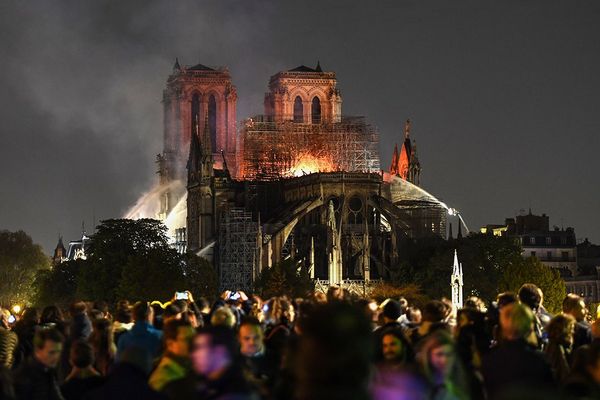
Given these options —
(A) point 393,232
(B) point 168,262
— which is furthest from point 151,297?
(A) point 393,232

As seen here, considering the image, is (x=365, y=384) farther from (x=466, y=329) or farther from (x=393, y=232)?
(x=393, y=232)

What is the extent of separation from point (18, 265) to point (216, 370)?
465 ft

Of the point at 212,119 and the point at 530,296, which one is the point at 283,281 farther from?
the point at 530,296

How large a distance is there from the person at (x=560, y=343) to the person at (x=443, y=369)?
4.39 meters

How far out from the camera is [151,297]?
102 meters

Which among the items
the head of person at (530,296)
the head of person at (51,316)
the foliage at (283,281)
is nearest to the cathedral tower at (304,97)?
the foliage at (283,281)

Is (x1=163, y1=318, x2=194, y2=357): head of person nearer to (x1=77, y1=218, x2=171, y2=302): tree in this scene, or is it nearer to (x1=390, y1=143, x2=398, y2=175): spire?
(x1=77, y1=218, x2=171, y2=302): tree

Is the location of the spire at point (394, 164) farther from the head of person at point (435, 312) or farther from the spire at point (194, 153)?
the head of person at point (435, 312)

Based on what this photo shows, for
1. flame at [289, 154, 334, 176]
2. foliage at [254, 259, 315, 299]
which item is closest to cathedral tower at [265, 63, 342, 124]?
flame at [289, 154, 334, 176]

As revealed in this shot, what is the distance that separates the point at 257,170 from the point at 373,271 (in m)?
21.6

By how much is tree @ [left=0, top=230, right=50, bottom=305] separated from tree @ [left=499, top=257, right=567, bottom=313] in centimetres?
6051

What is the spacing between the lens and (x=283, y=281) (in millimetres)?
107625

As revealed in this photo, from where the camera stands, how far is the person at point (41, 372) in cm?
1443

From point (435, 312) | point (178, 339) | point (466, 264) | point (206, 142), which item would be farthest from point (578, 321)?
point (206, 142)
